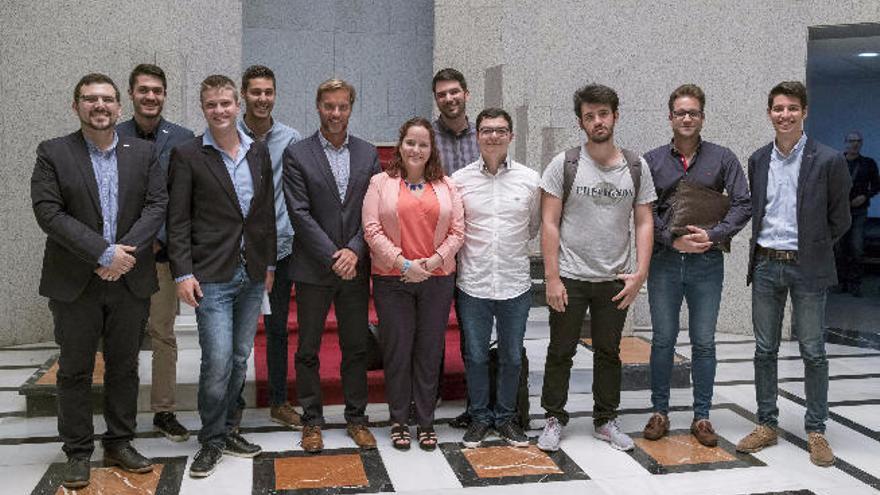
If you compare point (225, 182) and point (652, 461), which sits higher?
point (225, 182)

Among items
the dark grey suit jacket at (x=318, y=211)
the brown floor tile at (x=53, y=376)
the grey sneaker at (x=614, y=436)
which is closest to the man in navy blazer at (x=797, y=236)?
the grey sneaker at (x=614, y=436)

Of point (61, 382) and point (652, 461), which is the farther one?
point (652, 461)

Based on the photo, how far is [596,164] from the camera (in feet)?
11.0

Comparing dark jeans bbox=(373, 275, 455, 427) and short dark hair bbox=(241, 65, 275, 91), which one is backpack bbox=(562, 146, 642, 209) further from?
short dark hair bbox=(241, 65, 275, 91)

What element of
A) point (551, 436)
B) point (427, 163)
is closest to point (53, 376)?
point (427, 163)

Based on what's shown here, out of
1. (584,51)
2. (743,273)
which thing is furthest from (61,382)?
(743,273)

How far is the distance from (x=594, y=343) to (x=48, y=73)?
419 centimetres

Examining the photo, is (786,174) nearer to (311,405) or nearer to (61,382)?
(311,405)

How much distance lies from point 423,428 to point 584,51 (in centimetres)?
362

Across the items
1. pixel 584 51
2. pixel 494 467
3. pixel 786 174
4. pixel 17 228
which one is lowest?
pixel 494 467

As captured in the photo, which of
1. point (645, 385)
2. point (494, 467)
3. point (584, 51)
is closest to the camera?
point (494, 467)

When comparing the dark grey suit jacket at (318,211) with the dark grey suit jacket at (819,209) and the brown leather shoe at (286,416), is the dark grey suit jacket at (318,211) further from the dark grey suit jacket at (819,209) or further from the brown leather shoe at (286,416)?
the dark grey suit jacket at (819,209)

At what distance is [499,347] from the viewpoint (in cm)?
347

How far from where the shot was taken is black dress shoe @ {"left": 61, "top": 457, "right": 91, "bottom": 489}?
2949 mm
